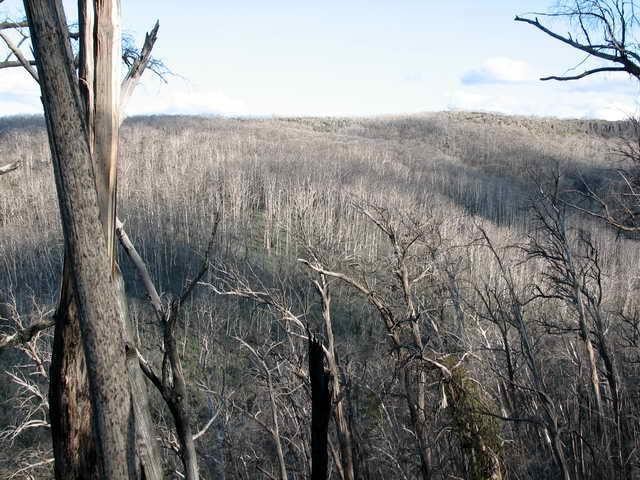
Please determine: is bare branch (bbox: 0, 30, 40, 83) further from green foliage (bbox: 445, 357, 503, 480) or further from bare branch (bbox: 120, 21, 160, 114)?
green foliage (bbox: 445, 357, 503, 480)

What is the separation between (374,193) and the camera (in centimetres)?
2561

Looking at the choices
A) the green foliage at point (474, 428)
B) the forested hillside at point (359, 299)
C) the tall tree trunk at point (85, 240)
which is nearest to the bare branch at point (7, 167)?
the forested hillside at point (359, 299)

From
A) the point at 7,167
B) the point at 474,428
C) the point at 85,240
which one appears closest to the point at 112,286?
the point at 85,240

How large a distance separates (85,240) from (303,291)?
9.25 meters

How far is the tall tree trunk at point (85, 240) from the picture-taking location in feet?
12.1

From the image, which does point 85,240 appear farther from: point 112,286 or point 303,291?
point 303,291

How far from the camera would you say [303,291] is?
13000mm

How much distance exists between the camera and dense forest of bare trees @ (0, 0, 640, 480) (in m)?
4.19

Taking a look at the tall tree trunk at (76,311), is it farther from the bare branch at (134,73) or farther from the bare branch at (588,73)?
the bare branch at (588,73)

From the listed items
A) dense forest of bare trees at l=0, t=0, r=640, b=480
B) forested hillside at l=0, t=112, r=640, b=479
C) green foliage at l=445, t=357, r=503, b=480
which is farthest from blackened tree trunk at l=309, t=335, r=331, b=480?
green foliage at l=445, t=357, r=503, b=480

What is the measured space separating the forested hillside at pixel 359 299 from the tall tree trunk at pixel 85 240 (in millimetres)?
500

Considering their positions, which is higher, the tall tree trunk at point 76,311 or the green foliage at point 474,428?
the tall tree trunk at point 76,311

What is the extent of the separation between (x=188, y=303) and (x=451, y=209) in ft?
39.9

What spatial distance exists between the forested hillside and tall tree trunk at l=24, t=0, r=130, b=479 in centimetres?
50
